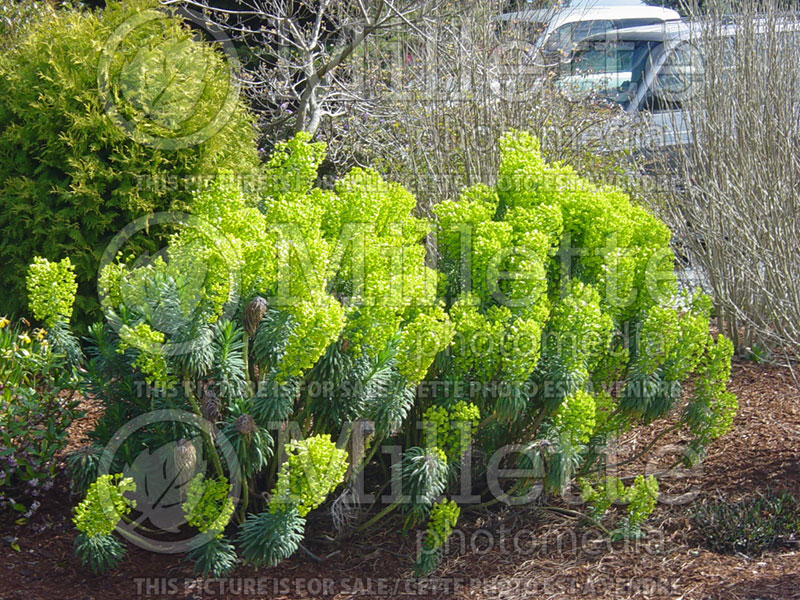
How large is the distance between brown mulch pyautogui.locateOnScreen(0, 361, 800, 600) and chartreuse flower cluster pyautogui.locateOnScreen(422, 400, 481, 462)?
0.50 meters

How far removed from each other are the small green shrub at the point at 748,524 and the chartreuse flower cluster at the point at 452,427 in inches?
45.6

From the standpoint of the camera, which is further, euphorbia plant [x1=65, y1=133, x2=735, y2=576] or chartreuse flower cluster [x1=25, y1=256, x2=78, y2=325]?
chartreuse flower cluster [x1=25, y1=256, x2=78, y2=325]

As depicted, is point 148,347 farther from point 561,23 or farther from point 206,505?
point 561,23

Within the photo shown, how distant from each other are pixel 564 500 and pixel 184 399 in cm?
171

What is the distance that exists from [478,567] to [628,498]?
0.66 meters

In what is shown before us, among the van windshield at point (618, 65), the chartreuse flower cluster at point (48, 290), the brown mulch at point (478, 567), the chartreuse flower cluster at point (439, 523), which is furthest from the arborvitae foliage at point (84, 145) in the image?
the van windshield at point (618, 65)

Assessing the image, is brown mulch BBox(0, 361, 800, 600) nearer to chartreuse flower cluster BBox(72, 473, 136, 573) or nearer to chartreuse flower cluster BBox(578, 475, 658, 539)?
chartreuse flower cluster BBox(578, 475, 658, 539)

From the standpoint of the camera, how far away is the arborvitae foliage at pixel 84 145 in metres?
4.52

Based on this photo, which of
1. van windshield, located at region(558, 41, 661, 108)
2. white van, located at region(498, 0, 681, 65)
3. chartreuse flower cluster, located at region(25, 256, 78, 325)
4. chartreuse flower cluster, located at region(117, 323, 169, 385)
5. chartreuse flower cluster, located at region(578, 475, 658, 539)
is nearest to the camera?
chartreuse flower cluster, located at region(117, 323, 169, 385)

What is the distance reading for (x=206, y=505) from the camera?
2.88 metres

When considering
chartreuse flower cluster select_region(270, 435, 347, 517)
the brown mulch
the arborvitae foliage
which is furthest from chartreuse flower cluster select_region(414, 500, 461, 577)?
the arborvitae foliage

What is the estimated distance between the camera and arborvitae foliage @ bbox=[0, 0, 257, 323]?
4.52 meters

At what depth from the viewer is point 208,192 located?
320 centimetres

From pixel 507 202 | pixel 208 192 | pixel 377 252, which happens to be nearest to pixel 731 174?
pixel 507 202
